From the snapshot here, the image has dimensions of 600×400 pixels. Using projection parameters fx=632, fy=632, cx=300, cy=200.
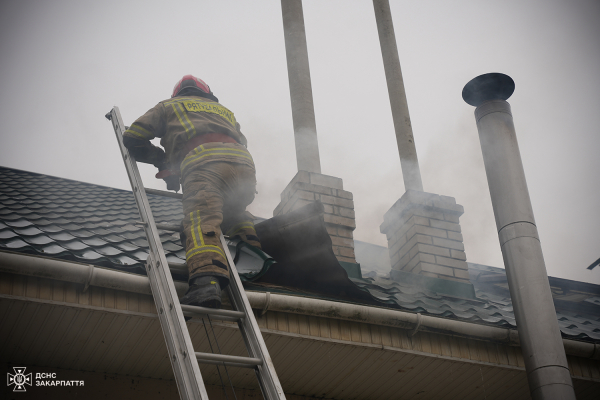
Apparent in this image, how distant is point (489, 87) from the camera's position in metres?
5.19

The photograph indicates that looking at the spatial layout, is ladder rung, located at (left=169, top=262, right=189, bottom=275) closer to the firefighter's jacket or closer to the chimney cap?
the firefighter's jacket

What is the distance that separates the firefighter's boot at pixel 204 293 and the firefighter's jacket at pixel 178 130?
104 centimetres

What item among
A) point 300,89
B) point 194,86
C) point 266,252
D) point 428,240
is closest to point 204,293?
point 266,252

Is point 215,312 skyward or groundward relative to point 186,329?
skyward

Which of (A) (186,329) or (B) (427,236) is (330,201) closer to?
(B) (427,236)

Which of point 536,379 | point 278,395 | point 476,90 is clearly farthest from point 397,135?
point 278,395

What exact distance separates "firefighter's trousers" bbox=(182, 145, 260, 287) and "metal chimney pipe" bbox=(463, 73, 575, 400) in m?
1.92

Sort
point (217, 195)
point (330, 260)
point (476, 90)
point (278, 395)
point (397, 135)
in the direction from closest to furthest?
point (278, 395)
point (217, 195)
point (330, 260)
point (476, 90)
point (397, 135)

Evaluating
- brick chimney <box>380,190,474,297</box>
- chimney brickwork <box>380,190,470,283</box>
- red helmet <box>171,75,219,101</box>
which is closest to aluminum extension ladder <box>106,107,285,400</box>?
red helmet <box>171,75,219,101</box>

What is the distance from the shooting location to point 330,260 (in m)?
4.89

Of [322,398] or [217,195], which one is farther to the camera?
[322,398]

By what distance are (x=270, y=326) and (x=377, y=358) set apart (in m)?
0.94

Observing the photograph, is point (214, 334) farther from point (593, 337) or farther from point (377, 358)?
point (593, 337)

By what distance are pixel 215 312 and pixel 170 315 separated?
0.90 feet
